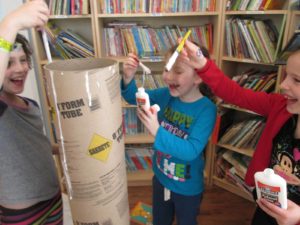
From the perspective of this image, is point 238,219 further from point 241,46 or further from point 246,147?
point 241,46

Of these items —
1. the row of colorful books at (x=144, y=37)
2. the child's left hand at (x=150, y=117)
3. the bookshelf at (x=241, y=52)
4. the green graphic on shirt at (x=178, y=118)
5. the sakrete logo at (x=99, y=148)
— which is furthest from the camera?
the row of colorful books at (x=144, y=37)

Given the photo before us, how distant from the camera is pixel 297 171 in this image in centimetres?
88

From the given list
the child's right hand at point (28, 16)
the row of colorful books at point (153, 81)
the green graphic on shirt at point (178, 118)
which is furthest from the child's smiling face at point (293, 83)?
the row of colorful books at point (153, 81)

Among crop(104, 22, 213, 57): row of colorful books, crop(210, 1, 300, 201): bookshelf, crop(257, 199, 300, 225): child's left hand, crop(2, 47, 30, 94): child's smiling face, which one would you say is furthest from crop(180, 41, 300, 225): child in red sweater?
crop(104, 22, 213, 57): row of colorful books

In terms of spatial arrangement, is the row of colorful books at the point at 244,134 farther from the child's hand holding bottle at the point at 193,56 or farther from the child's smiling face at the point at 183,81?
the child's hand holding bottle at the point at 193,56

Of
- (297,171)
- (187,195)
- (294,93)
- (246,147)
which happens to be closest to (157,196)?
(187,195)

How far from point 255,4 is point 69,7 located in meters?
1.27

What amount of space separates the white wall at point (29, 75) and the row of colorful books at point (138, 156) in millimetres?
878

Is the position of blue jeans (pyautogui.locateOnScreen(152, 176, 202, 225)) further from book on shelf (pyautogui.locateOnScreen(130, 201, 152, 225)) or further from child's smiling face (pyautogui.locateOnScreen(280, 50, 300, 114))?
child's smiling face (pyautogui.locateOnScreen(280, 50, 300, 114))

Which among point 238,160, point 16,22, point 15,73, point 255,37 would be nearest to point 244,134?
point 238,160

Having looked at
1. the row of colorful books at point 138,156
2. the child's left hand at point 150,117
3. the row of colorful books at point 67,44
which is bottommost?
the row of colorful books at point 138,156

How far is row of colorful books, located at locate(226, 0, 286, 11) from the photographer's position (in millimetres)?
1716

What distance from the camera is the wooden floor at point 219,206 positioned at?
1.93 m

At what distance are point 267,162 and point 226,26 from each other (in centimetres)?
117
